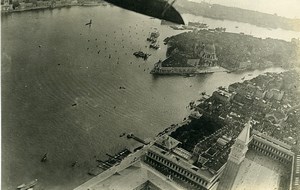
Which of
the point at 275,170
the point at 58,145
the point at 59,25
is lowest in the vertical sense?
the point at 275,170

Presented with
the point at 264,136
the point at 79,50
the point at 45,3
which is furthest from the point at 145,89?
the point at 45,3

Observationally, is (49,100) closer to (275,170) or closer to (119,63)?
(119,63)

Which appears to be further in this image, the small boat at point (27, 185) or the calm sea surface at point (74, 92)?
the calm sea surface at point (74, 92)

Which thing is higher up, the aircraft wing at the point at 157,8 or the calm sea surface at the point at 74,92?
the aircraft wing at the point at 157,8

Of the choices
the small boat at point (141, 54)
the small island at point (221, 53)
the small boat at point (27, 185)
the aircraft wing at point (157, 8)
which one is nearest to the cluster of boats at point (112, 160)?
the small boat at point (27, 185)

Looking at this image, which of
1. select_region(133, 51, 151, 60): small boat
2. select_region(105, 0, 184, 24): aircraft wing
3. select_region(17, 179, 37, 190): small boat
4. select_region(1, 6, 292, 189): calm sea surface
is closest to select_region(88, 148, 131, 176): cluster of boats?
select_region(1, 6, 292, 189): calm sea surface

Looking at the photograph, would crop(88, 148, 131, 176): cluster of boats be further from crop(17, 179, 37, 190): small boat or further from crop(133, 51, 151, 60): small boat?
crop(133, 51, 151, 60): small boat

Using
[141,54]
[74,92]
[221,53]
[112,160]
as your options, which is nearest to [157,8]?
[112,160]

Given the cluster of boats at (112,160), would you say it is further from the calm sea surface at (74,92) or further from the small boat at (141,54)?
the small boat at (141,54)
